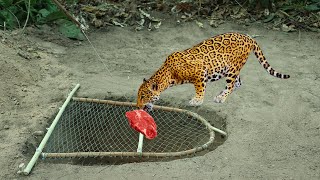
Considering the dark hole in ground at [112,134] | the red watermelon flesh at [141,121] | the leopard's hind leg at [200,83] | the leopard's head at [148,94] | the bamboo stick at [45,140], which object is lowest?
the dark hole in ground at [112,134]

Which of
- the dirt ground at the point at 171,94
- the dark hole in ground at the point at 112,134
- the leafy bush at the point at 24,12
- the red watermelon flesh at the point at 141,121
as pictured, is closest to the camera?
the red watermelon flesh at the point at 141,121

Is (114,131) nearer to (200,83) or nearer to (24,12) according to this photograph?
(200,83)

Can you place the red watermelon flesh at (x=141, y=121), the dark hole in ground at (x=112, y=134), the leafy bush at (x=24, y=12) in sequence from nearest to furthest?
the red watermelon flesh at (x=141, y=121)
the dark hole in ground at (x=112, y=134)
the leafy bush at (x=24, y=12)

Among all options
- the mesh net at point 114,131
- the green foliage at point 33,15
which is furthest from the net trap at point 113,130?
the green foliage at point 33,15

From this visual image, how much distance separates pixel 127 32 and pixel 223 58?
3.78 metres

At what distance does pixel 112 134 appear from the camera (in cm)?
563

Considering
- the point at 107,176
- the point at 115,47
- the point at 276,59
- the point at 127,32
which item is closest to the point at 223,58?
the point at 107,176

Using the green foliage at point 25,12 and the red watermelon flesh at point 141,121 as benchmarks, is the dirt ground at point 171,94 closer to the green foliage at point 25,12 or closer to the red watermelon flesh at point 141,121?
the green foliage at point 25,12

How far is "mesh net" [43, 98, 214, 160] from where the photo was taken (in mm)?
5312

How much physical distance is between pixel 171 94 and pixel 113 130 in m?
0.76

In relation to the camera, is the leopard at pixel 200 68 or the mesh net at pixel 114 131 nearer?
the leopard at pixel 200 68

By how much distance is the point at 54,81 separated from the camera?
6.12 metres

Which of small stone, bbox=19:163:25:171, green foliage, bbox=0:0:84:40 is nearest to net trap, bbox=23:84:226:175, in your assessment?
small stone, bbox=19:163:25:171

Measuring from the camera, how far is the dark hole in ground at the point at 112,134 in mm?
5230
